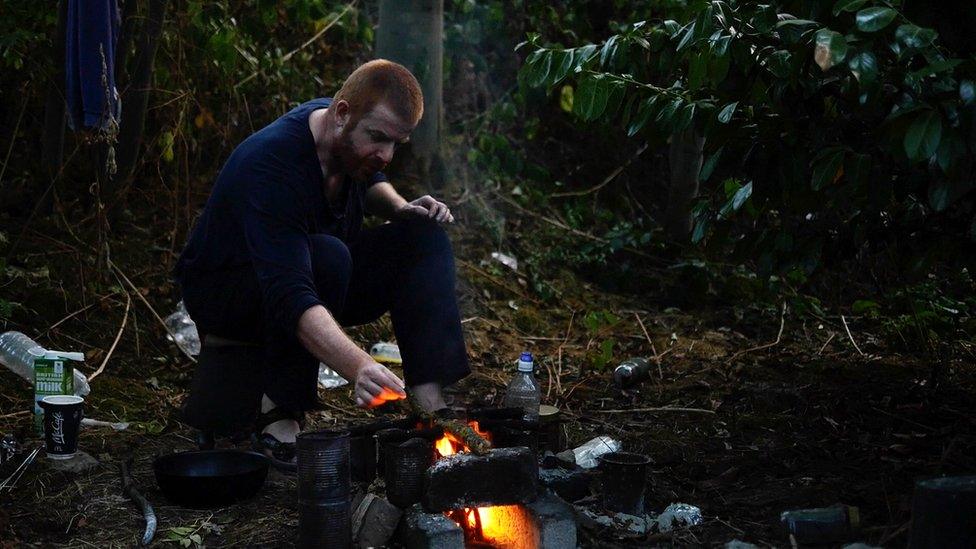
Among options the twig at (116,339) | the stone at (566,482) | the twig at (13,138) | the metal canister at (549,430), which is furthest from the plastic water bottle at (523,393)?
the twig at (13,138)

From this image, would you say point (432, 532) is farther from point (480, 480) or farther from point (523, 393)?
point (523, 393)

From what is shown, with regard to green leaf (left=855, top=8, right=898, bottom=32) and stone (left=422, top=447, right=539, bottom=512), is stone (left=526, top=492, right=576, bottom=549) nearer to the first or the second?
stone (left=422, top=447, right=539, bottom=512)

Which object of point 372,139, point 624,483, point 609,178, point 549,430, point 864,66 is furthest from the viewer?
point 609,178

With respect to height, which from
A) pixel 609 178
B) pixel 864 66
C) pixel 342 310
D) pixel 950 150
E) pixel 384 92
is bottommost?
pixel 342 310

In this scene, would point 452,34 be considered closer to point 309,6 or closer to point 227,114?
point 309,6

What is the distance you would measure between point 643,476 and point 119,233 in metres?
3.65

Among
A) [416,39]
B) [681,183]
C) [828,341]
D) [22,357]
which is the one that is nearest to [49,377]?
[22,357]

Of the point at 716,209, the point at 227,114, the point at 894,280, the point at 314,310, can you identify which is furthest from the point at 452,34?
the point at 314,310

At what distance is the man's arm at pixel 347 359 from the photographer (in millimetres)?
2693

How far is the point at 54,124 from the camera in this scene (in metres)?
5.17

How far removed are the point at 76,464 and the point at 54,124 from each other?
242 cm

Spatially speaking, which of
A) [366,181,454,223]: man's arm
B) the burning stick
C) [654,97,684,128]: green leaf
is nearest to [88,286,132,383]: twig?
[366,181,454,223]: man's arm

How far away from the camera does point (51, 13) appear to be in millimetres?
5156

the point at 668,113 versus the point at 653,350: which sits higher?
the point at 668,113
